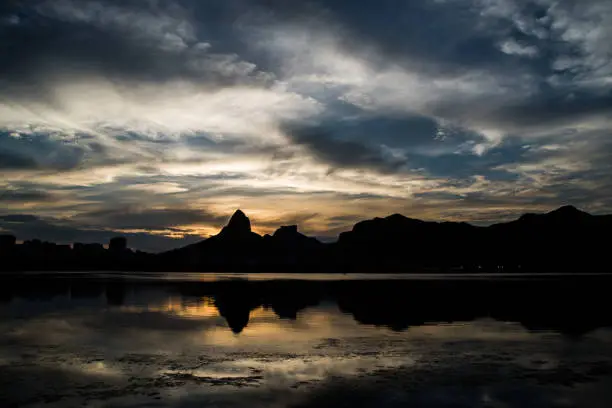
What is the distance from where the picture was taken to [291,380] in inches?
789

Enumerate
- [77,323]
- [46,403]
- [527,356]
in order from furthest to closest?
[77,323]
[527,356]
[46,403]

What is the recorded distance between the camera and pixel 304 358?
Result: 967 inches

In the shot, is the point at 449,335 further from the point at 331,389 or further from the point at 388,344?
the point at 331,389

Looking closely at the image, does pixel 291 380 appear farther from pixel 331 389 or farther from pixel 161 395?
pixel 161 395

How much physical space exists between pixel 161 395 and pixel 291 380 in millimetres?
4930

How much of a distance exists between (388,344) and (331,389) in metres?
10.3

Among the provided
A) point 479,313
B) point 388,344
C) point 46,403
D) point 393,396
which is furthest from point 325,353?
point 479,313

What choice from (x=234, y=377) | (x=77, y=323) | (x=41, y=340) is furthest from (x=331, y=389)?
(x=77, y=323)

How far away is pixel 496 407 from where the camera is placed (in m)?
16.6

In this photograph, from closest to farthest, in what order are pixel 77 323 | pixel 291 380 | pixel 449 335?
1. pixel 291 380
2. pixel 449 335
3. pixel 77 323

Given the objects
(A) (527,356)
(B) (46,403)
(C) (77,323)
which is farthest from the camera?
(C) (77,323)

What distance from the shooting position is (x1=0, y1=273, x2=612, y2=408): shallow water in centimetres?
1769

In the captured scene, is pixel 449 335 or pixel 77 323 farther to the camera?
pixel 77 323

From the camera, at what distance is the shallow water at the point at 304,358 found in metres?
17.7
